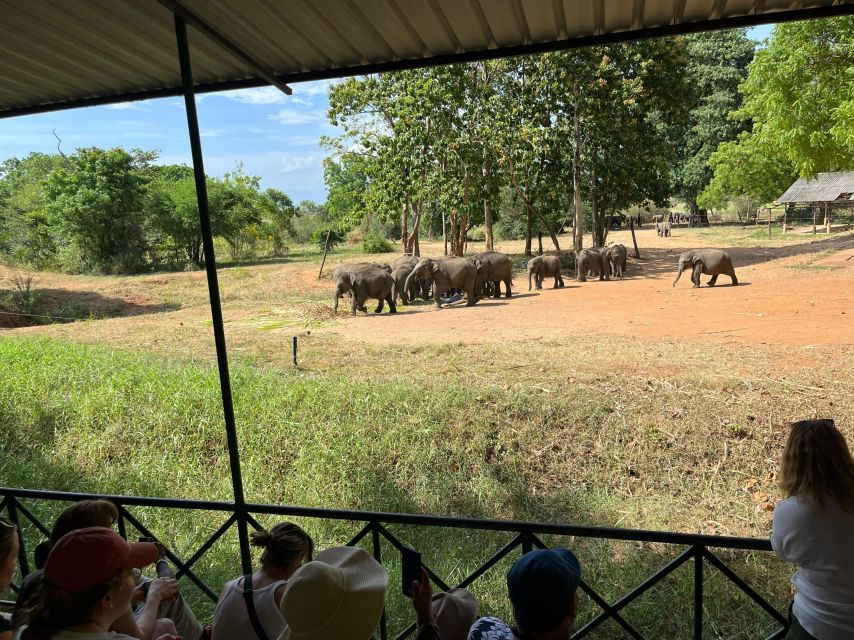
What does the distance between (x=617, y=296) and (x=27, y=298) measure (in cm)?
1656

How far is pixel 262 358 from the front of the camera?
1092 centimetres

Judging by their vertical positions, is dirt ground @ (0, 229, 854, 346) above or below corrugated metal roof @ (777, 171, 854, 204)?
below

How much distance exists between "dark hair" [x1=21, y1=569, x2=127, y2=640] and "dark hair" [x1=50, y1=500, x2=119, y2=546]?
0.61 metres

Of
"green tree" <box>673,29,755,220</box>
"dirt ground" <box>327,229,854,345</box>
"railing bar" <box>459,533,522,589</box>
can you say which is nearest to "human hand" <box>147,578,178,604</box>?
"railing bar" <box>459,533,522,589</box>

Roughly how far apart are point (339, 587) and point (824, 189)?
3456cm

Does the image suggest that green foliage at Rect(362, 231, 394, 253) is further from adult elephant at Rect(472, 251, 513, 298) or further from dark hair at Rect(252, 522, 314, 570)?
dark hair at Rect(252, 522, 314, 570)

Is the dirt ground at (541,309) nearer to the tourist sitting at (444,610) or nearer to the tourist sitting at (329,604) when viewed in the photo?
the tourist sitting at (444,610)

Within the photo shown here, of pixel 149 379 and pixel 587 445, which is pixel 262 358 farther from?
pixel 587 445

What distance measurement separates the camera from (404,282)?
61.0 feet

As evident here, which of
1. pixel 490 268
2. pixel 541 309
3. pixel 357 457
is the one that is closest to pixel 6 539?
pixel 357 457

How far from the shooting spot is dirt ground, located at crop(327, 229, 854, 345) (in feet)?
36.8

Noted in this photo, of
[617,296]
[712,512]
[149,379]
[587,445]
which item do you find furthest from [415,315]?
[712,512]

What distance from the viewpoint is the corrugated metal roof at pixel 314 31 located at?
9.28 feet

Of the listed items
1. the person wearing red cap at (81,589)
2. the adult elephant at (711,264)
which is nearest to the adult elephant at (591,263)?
the adult elephant at (711,264)
